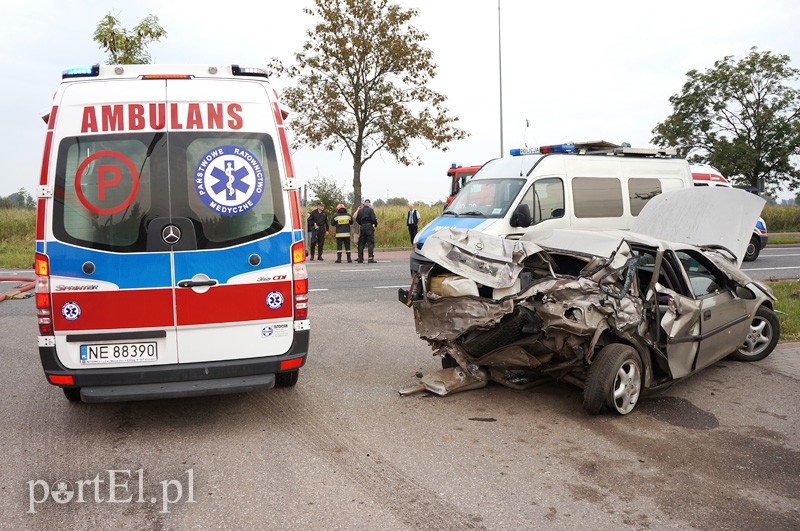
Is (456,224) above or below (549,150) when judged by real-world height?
below

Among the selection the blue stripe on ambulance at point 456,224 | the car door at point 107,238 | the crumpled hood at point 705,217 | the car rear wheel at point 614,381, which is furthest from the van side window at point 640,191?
the car door at point 107,238

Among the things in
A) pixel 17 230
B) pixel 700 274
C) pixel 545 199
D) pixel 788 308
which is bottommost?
pixel 788 308

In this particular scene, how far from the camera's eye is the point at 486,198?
11.2 m

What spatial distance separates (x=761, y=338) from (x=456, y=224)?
480 cm

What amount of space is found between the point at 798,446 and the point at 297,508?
3.60 metres

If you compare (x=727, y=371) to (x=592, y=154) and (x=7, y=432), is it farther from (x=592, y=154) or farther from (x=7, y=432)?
(x=7, y=432)

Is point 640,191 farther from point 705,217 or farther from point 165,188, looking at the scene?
point 165,188

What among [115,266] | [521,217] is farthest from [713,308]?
[115,266]

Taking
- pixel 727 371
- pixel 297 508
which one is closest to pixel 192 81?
pixel 297 508

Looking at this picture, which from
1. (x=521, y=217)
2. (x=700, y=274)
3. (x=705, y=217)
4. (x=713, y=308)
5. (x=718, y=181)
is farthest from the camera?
(x=718, y=181)

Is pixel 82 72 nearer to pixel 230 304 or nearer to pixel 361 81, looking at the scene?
pixel 230 304

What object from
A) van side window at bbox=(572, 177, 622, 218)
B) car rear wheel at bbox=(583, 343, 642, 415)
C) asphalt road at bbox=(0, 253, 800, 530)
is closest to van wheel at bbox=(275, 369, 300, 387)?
asphalt road at bbox=(0, 253, 800, 530)

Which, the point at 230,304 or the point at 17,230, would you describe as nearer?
the point at 230,304

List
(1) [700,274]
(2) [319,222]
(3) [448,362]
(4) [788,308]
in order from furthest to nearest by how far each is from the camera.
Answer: (2) [319,222] < (4) [788,308] < (1) [700,274] < (3) [448,362]
